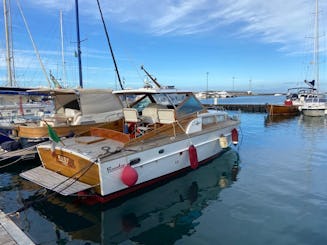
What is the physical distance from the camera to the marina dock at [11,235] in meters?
4.27

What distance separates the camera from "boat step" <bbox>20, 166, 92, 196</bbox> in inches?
248

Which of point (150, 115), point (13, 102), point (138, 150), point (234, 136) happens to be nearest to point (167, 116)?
point (150, 115)

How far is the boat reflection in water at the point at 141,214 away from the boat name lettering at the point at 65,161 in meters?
1.08

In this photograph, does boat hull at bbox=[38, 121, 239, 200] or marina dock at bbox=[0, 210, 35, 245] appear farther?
boat hull at bbox=[38, 121, 239, 200]

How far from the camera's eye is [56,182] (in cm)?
682

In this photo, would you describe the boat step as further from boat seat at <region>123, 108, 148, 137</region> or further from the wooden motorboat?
boat seat at <region>123, 108, 148, 137</region>

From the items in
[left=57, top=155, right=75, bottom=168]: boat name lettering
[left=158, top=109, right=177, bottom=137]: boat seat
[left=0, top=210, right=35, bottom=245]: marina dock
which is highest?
[left=158, top=109, right=177, bottom=137]: boat seat

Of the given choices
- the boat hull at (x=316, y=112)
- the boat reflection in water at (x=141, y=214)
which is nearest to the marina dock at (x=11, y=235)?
the boat reflection in water at (x=141, y=214)

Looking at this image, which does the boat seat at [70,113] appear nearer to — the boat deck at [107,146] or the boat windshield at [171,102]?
the boat windshield at [171,102]

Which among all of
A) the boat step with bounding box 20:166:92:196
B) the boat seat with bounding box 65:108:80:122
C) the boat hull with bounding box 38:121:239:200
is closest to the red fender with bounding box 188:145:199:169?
the boat hull with bounding box 38:121:239:200

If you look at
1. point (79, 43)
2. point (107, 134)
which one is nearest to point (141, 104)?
point (107, 134)

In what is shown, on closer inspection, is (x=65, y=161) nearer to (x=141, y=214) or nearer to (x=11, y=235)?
(x=141, y=214)

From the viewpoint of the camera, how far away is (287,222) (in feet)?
20.3

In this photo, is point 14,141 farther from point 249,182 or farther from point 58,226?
point 249,182
